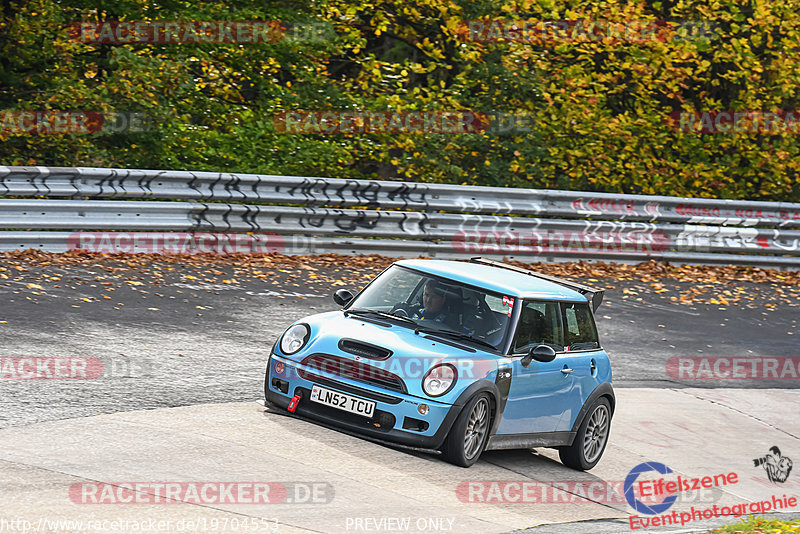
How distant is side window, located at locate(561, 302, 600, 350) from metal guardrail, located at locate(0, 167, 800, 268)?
7.08 m

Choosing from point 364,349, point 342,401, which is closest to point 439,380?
point 364,349

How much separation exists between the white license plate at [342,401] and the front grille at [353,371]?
13 cm

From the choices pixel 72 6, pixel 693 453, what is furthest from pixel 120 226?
pixel 693 453

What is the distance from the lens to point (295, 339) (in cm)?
855

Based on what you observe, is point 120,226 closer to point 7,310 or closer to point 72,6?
point 7,310

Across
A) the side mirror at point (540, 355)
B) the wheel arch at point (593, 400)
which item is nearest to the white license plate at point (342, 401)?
the side mirror at point (540, 355)

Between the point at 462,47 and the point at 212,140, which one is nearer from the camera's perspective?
the point at 212,140

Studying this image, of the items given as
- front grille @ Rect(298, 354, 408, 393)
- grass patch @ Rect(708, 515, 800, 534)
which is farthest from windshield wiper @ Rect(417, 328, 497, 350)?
grass patch @ Rect(708, 515, 800, 534)

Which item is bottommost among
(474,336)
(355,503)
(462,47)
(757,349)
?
(757,349)

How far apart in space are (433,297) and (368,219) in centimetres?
788

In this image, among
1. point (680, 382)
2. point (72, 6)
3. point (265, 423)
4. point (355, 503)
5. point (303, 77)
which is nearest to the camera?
point (355, 503)

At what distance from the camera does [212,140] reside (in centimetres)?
1869

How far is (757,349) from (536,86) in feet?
28.9

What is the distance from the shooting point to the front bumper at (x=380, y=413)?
7.89 meters
